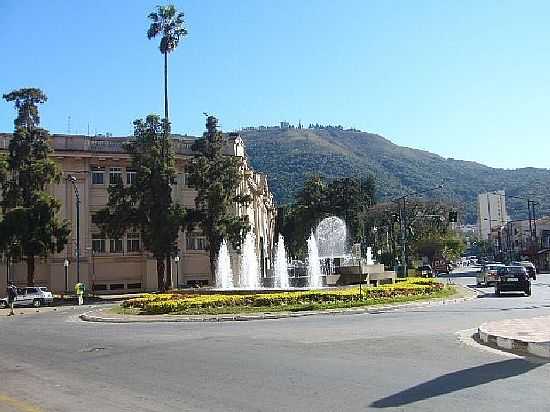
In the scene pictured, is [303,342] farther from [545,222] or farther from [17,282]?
[545,222]

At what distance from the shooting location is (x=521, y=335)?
49.7 feet

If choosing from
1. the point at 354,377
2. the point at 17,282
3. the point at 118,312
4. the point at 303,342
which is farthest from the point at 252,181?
the point at 354,377

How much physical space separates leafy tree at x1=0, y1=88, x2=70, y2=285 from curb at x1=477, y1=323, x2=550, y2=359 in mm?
39289

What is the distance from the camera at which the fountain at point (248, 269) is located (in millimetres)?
48662

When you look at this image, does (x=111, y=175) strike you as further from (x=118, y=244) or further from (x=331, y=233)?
(x=331, y=233)

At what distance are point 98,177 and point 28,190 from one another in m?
12.6

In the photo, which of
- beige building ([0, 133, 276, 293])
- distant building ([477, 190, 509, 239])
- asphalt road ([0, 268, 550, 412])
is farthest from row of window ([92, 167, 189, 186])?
distant building ([477, 190, 509, 239])

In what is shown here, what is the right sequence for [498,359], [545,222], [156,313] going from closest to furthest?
[498,359] < [156,313] < [545,222]

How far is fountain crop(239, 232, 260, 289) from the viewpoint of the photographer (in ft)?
160

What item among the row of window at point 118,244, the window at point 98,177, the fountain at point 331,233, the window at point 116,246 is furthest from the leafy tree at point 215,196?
the fountain at point 331,233

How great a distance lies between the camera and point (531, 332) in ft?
51.5

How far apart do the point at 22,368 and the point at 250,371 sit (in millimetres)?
4897

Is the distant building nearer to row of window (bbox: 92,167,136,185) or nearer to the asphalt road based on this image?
row of window (bbox: 92,167,136,185)

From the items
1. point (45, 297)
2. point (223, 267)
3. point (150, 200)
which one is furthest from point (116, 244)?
point (45, 297)
